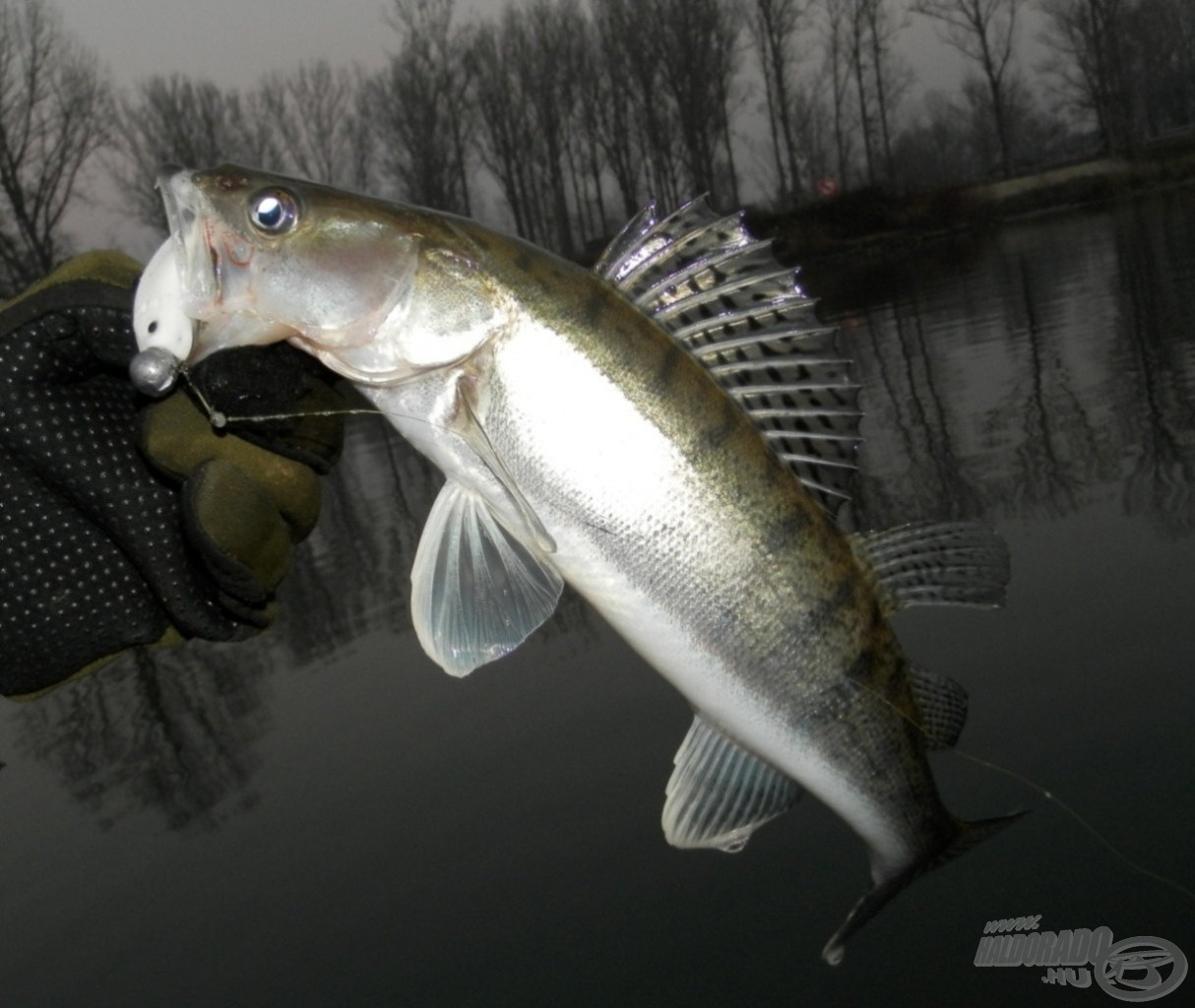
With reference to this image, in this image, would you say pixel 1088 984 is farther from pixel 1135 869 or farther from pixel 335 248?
pixel 335 248

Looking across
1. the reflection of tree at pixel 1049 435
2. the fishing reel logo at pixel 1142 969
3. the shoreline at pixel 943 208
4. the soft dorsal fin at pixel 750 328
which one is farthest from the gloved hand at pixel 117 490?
the shoreline at pixel 943 208

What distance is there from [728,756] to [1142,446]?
248 inches

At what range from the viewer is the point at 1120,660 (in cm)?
528

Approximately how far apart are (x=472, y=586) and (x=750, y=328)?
849 mm

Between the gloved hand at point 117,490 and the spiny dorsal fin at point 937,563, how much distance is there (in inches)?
54.3

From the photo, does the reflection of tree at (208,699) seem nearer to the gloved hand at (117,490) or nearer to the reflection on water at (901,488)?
the reflection on water at (901,488)

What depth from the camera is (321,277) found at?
2234mm

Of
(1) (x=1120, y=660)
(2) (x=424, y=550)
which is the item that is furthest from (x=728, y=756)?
(1) (x=1120, y=660)

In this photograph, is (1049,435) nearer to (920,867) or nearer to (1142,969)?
(1142,969)

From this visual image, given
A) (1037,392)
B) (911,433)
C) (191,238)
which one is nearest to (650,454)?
(191,238)

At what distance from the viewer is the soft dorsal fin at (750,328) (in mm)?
2400

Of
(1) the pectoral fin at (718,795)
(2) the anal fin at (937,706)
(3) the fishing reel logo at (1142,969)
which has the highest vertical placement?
(2) the anal fin at (937,706)

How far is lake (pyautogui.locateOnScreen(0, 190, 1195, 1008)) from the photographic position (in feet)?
14.2

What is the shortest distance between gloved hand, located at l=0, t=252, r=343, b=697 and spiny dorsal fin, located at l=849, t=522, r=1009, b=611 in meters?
1.38
